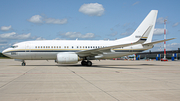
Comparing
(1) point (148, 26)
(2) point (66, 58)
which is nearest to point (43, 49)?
(2) point (66, 58)

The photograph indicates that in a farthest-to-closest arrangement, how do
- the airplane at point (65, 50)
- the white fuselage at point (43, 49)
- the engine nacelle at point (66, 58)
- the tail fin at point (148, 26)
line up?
the tail fin at point (148, 26)
the white fuselage at point (43, 49)
the airplane at point (65, 50)
the engine nacelle at point (66, 58)

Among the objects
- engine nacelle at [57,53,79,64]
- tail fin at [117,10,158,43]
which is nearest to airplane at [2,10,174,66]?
engine nacelle at [57,53,79,64]

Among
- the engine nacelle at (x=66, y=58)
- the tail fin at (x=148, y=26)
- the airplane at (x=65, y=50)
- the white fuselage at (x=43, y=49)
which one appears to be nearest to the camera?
the engine nacelle at (x=66, y=58)

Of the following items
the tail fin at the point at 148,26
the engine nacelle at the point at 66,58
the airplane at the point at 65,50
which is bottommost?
the engine nacelle at the point at 66,58

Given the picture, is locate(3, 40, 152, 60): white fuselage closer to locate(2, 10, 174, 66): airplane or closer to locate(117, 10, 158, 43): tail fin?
locate(2, 10, 174, 66): airplane

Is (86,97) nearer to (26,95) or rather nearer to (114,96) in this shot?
(114,96)

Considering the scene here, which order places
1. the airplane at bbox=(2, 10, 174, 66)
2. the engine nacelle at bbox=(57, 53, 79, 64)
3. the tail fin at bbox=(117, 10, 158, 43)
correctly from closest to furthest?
the engine nacelle at bbox=(57, 53, 79, 64) < the airplane at bbox=(2, 10, 174, 66) < the tail fin at bbox=(117, 10, 158, 43)

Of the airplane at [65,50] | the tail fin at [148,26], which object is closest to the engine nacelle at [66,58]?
the airplane at [65,50]

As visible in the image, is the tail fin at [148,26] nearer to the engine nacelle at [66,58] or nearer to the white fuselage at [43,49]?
the white fuselage at [43,49]

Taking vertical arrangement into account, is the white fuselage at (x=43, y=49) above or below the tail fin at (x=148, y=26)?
below

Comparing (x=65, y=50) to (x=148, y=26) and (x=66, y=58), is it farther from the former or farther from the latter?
(x=148, y=26)

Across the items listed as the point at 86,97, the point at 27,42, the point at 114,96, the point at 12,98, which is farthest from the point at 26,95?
the point at 27,42

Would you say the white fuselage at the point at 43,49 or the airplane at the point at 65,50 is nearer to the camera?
the airplane at the point at 65,50

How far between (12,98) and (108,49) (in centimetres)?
1714
